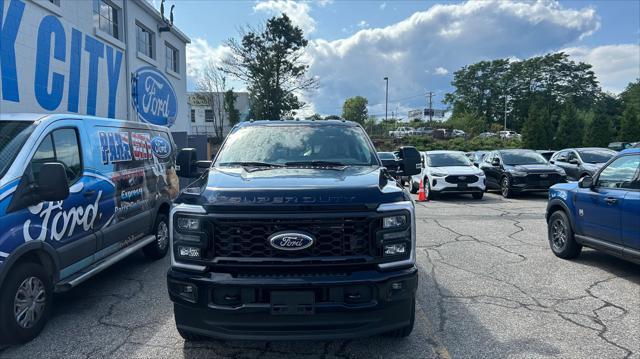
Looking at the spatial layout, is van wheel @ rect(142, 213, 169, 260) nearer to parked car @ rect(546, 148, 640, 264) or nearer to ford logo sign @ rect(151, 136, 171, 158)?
ford logo sign @ rect(151, 136, 171, 158)

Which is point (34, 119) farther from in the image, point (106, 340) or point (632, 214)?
point (632, 214)

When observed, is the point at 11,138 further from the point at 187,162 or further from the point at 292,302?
the point at 292,302

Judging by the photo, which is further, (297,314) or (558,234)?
(558,234)

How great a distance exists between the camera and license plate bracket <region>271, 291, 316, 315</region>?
2.84 m

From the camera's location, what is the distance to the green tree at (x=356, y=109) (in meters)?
87.4

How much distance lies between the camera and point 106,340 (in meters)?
3.69

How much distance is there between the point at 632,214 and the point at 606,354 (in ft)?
7.22

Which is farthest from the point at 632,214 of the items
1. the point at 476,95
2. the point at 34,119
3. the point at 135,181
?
the point at 476,95

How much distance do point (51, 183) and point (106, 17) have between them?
11.3 m

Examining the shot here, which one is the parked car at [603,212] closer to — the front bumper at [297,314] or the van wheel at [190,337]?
the front bumper at [297,314]

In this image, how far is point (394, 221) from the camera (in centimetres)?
303

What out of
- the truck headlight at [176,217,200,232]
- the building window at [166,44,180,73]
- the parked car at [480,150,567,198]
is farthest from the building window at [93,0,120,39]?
the parked car at [480,150,567,198]

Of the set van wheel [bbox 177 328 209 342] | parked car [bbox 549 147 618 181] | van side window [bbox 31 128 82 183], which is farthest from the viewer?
parked car [bbox 549 147 618 181]

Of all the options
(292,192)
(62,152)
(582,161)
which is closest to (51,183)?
(62,152)
